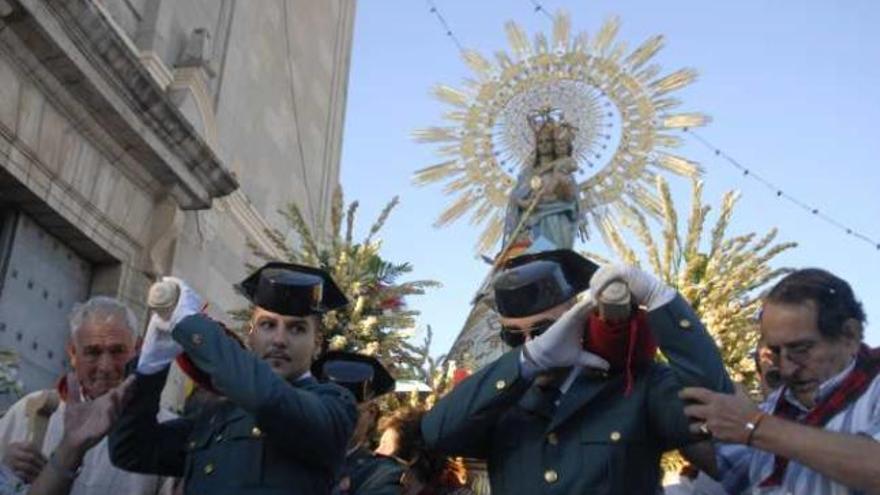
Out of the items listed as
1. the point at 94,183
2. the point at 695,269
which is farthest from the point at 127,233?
the point at 695,269

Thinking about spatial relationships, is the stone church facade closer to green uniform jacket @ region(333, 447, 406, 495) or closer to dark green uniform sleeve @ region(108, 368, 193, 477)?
green uniform jacket @ region(333, 447, 406, 495)

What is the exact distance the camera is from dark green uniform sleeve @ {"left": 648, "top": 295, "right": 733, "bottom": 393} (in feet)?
8.00

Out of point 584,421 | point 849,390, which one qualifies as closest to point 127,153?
point 584,421

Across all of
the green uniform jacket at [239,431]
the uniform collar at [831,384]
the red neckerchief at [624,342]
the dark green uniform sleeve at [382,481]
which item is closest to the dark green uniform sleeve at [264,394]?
the green uniform jacket at [239,431]

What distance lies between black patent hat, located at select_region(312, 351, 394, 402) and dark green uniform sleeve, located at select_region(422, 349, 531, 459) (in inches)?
55.5

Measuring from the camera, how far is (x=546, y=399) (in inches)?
107

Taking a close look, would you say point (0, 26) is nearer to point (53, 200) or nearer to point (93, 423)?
point (53, 200)

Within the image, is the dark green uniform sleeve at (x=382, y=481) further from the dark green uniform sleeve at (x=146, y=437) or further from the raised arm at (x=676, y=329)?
the raised arm at (x=676, y=329)

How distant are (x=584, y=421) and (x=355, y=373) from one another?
178 centimetres

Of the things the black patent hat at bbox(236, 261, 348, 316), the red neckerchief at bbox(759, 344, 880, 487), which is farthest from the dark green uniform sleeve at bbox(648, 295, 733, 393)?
the black patent hat at bbox(236, 261, 348, 316)

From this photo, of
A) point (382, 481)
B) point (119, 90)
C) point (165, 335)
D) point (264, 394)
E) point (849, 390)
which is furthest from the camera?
point (119, 90)

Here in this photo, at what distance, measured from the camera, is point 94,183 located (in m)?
7.35

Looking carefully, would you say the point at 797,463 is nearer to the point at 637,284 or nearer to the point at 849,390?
the point at 849,390

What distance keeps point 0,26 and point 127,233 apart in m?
2.22
